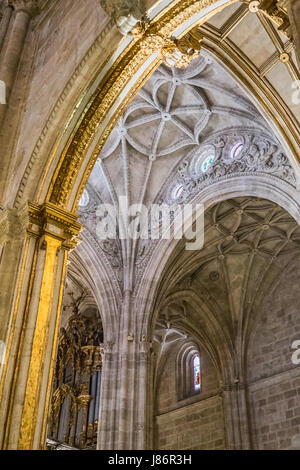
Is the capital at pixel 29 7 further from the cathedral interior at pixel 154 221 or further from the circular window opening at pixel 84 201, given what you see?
the circular window opening at pixel 84 201

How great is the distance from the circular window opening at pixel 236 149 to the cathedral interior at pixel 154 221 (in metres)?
0.10

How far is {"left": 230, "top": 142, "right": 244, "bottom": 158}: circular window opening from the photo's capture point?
42.0ft

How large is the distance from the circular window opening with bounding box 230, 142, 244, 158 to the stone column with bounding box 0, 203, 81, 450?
24.3 ft

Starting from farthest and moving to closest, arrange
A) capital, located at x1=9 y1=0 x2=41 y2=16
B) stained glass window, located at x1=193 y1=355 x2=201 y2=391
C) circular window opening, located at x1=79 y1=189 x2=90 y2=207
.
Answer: stained glass window, located at x1=193 y1=355 x2=201 y2=391 → circular window opening, located at x1=79 y1=189 x2=90 y2=207 → capital, located at x1=9 y1=0 x2=41 y2=16

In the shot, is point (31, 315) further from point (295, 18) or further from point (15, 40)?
point (15, 40)

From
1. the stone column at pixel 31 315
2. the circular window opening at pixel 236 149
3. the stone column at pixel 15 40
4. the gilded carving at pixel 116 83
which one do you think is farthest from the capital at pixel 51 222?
the circular window opening at pixel 236 149

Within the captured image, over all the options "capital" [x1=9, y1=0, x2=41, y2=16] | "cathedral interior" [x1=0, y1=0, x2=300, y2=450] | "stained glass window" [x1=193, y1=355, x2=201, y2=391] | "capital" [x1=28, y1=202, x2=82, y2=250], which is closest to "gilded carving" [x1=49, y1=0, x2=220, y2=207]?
"cathedral interior" [x1=0, y1=0, x2=300, y2=450]

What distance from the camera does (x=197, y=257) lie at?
15875mm

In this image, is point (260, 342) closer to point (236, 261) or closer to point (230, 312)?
point (230, 312)

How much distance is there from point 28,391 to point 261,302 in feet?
40.6

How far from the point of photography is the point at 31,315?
5617mm

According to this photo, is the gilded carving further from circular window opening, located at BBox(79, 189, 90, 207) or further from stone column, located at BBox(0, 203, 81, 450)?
circular window opening, located at BBox(79, 189, 90, 207)

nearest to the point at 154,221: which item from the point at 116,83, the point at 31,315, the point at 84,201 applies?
the point at 84,201
